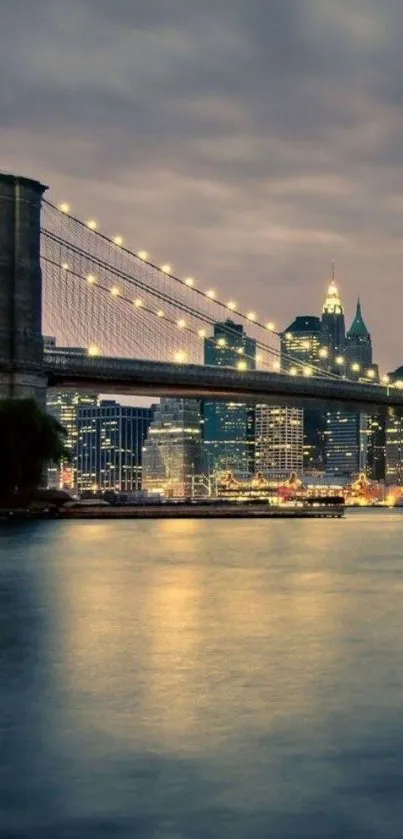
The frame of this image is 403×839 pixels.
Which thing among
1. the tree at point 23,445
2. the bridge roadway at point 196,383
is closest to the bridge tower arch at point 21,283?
the bridge roadway at point 196,383

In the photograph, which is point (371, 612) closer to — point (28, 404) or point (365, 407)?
point (28, 404)

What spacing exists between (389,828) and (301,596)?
2003 centimetres

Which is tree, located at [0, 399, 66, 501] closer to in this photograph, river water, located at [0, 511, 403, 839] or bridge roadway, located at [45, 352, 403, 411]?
bridge roadway, located at [45, 352, 403, 411]

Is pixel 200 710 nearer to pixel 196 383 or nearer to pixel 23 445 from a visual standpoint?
pixel 23 445

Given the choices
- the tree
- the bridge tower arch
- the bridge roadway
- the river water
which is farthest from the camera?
the bridge roadway

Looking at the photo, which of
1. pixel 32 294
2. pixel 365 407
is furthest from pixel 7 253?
pixel 365 407

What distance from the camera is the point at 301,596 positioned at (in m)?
30.4

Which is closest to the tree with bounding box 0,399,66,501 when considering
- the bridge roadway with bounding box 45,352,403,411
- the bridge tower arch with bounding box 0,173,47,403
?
the bridge tower arch with bounding box 0,173,47,403

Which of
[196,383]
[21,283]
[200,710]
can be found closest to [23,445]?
[21,283]

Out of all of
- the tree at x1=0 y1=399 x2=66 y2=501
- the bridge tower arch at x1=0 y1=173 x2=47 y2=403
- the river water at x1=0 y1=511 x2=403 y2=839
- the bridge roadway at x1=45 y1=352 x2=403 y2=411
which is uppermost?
the bridge tower arch at x1=0 y1=173 x2=47 y2=403

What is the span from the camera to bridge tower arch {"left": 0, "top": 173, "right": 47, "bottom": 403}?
76.2 metres

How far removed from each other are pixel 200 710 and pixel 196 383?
228 feet

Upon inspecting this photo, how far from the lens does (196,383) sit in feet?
277

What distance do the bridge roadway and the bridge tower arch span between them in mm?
1920
